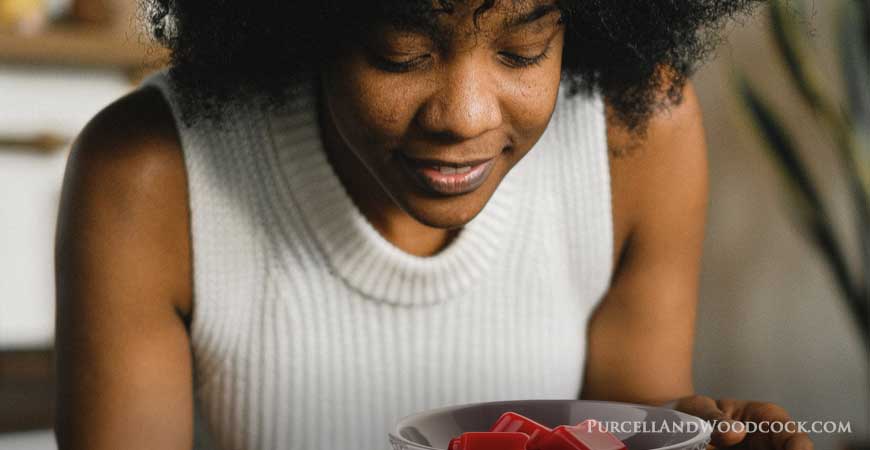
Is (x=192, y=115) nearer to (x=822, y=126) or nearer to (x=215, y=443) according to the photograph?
(x=215, y=443)

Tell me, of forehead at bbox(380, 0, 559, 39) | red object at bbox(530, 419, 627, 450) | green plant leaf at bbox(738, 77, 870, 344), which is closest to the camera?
red object at bbox(530, 419, 627, 450)

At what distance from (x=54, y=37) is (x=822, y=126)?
1776 millimetres

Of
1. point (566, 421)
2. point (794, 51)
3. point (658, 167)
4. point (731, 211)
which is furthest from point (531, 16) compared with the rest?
point (731, 211)

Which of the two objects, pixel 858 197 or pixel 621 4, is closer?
pixel 621 4

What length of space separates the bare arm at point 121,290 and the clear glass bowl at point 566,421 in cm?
39

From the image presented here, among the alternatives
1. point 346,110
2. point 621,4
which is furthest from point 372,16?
point 621,4

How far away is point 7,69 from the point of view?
7.14 feet

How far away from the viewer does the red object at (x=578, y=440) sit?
56cm

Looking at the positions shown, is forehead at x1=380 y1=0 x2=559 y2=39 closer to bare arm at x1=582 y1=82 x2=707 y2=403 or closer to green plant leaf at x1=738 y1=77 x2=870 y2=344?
bare arm at x1=582 y1=82 x2=707 y2=403

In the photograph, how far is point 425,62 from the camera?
691mm

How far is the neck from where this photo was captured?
0.99 meters

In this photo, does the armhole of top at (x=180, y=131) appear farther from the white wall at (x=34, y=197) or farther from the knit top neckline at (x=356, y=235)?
the white wall at (x=34, y=197)

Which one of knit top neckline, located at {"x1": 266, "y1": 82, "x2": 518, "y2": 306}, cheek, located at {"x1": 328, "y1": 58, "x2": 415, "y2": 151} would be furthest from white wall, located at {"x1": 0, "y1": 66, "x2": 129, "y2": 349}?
cheek, located at {"x1": 328, "y1": 58, "x2": 415, "y2": 151}

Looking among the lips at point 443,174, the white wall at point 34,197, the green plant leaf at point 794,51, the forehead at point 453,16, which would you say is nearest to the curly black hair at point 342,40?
the forehead at point 453,16
